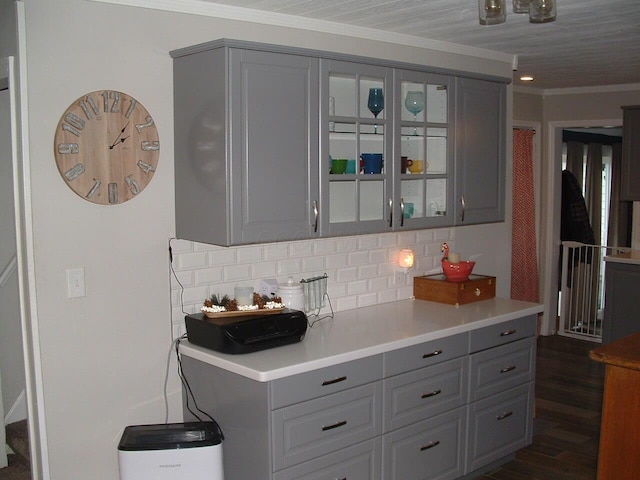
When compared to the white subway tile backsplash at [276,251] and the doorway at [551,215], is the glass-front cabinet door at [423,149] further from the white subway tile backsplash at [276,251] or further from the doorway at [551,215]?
the doorway at [551,215]

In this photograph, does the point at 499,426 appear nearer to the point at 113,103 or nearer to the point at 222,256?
the point at 222,256

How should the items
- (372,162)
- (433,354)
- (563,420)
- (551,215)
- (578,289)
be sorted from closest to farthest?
(433,354), (372,162), (563,420), (551,215), (578,289)

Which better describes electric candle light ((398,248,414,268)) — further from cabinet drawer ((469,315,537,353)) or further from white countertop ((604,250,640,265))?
white countertop ((604,250,640,265))

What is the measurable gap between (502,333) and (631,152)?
9.89ft

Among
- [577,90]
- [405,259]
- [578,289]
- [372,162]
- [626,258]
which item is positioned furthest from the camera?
[578,289]

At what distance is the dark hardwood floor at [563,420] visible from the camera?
3.88 meters

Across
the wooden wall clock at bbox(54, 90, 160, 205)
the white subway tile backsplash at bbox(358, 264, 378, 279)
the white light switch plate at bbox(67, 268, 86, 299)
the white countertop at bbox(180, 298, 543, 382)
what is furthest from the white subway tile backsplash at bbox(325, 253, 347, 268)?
the white light switch plate at bbox(67, 268, 86, 299)

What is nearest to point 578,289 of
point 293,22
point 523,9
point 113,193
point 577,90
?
point 577,90

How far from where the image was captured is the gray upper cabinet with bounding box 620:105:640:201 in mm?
5938

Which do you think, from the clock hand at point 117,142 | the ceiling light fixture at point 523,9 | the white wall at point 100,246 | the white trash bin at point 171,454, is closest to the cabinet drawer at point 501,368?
the white trash bin at point 171,454

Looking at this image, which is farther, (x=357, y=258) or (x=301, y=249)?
(x=357, y=258)

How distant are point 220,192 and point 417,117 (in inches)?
52.5

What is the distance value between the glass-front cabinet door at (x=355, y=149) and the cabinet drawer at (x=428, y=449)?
1022 mm

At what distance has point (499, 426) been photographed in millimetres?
3863
